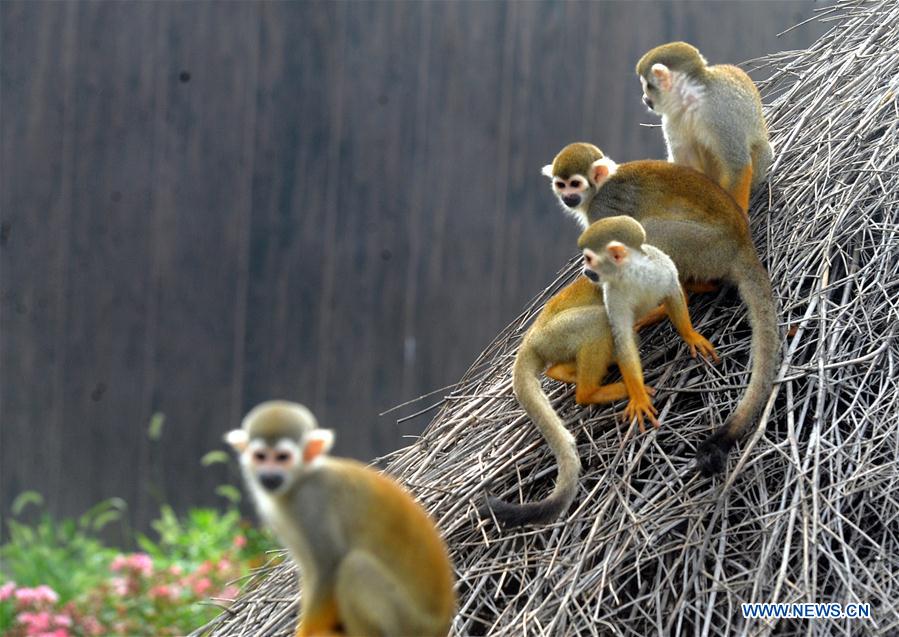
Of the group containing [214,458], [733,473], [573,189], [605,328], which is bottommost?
[214,458]

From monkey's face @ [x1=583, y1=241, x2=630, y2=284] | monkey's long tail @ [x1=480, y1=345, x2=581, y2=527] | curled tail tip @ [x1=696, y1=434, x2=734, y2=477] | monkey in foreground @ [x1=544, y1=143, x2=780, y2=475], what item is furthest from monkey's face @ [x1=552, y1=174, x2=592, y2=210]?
curled tail tip @ [x1=696, y1=434, x2=734, y2=477]

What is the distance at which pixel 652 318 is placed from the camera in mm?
3359

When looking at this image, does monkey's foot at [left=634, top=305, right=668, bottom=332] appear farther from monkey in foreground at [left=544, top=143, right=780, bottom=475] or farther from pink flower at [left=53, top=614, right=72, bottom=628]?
pink flower at [left=53, top=614, right=72, bottom=628]

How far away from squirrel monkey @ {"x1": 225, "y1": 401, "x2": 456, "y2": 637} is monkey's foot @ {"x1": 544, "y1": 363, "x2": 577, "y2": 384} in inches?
43.5

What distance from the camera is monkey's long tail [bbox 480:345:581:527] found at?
272 centimetres

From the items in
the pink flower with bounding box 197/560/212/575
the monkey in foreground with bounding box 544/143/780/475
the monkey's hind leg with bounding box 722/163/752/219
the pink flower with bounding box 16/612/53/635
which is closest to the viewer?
the monkey in foreground with bounding box 544/143/780/475

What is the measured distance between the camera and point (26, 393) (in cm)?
662

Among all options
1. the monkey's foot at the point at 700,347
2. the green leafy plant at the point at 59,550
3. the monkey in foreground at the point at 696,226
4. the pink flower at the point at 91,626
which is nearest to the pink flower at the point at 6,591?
the green leafy plant at the point at 59,550

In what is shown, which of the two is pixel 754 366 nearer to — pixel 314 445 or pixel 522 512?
pixel 522 512

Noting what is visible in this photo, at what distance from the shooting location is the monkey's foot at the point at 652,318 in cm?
334

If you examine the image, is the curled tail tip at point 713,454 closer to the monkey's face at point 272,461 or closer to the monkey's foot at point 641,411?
the monkey's foot at point 641,411

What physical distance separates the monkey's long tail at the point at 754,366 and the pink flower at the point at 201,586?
3.62m

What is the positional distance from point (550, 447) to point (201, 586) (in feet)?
10.9

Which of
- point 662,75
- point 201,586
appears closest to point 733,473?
point 662,75
